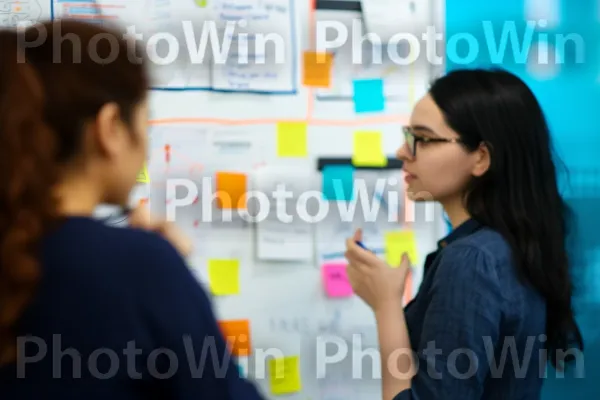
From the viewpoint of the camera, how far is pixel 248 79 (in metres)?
1.87

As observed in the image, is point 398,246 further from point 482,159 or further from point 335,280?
point 482,159

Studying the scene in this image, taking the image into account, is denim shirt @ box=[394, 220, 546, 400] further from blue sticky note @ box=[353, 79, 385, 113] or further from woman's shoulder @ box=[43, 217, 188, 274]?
blue sticky note @ box=[353, 79, 385, 113]

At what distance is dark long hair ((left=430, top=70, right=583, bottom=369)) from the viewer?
4.07 feet

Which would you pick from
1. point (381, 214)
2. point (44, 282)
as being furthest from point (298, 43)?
point (44, 282)

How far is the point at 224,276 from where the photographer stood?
1854mm

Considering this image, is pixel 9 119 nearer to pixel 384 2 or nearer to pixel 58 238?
pixel 58 238

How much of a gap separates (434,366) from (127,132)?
2.24 ft

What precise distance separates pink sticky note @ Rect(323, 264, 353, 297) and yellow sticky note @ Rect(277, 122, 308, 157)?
1.09ft

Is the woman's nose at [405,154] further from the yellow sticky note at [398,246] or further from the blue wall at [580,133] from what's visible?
the blue wall at [580,133]

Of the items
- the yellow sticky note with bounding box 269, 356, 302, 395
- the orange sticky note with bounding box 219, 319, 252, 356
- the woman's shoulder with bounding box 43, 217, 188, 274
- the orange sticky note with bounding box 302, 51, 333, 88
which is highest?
the orange sticky note with bounding box 302, 51, 333, 88

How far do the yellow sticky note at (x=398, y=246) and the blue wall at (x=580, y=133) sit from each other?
20.0 inches

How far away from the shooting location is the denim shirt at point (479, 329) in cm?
115

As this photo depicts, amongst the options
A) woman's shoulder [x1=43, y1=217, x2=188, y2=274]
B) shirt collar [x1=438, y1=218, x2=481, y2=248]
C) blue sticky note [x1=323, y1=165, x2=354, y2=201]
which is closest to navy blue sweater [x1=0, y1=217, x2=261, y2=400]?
woman's shoulder [x1=43, y1=217, x2=188, y2=274]

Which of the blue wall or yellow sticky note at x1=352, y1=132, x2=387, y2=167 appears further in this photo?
the blue wall
